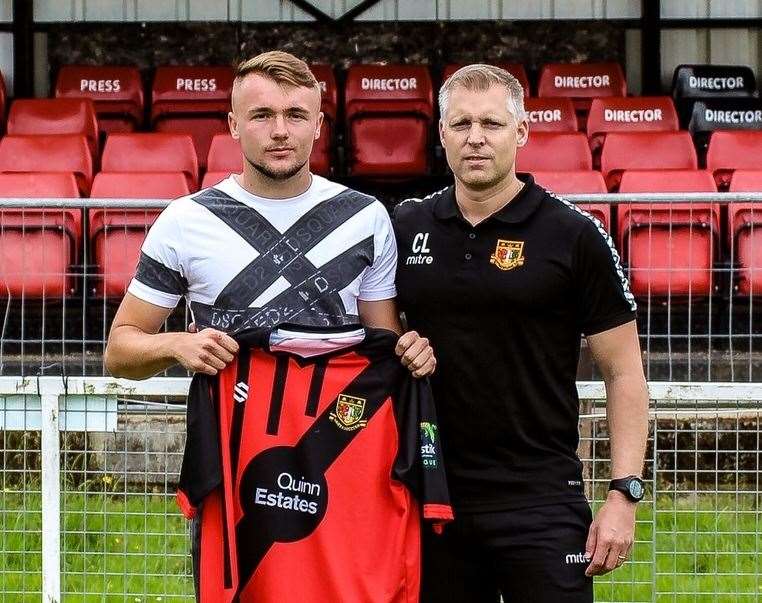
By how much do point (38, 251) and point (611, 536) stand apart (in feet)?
9.88

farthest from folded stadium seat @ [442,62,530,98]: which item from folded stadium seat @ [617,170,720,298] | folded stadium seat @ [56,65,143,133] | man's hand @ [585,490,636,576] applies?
man's hand @ [585,490,636,576]

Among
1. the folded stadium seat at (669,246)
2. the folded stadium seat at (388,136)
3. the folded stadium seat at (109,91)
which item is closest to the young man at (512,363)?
the folded stadium seat at (669,246)

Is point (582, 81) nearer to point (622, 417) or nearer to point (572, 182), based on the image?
point (572, 182)

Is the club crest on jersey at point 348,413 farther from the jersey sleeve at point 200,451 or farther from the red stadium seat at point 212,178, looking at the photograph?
the red stadium seat at point 212,178

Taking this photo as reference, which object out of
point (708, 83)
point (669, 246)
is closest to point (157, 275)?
point (669, 246)

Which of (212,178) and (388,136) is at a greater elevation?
(388,136)

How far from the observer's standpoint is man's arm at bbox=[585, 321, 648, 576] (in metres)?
3.37

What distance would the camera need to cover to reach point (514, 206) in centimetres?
345

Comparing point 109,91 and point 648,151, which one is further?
point 109,91

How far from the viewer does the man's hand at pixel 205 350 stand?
328cm

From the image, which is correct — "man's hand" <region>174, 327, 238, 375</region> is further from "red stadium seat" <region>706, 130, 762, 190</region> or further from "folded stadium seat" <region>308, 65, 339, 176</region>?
"red stadium seat" <region>706, 130, 762, 190</region>

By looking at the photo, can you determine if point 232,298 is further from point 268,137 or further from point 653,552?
point 653,552

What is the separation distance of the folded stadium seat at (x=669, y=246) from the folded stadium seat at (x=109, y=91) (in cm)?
628

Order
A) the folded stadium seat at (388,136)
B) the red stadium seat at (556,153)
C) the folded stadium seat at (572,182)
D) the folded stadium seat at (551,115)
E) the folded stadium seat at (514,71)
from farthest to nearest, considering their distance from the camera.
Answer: the folded stadium seat at (514,71) → the folded stadium seat at (551,115) → the folded stadium seat at (388,136) → the red stadium seat at (556,153) → the folded stadium seat at (572,182)
